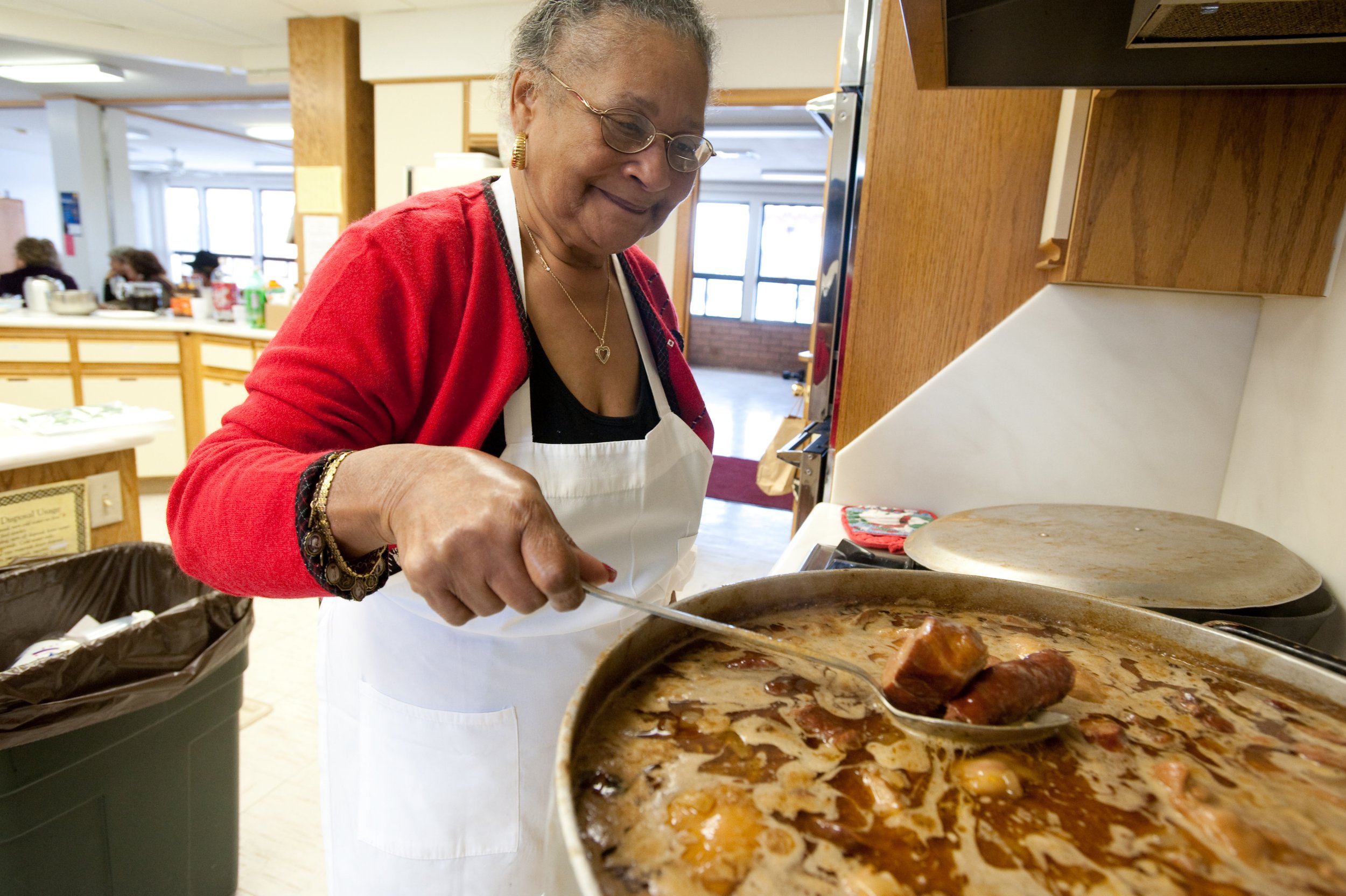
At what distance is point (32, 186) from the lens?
12883 millimetres

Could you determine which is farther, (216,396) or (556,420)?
(216,396)

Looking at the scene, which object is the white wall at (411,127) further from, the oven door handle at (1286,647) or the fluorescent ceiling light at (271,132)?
the oven door handle at (1286,647)

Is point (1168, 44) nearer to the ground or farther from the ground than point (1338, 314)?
farther from the ground

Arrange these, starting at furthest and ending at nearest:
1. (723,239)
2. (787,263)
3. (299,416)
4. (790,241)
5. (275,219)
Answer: (275,219), (723,239), (787,263), (790,241), (299,416)

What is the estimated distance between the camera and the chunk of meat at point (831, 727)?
2.06ft

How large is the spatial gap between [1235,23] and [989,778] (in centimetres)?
93

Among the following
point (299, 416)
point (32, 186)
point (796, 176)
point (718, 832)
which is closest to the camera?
point (718, 832)

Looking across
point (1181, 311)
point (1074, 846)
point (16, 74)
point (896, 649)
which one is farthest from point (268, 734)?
point (16, 74)

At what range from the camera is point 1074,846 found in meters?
0.52

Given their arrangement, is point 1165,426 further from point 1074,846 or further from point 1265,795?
point 1074,846

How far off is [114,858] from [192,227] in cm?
1763

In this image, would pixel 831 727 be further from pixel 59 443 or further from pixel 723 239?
pixel 723 239

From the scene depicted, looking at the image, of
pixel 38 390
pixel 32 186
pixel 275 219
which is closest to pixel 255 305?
pixel 38 390

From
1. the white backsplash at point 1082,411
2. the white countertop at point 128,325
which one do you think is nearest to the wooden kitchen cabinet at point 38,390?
the white countertop at point 128,325
